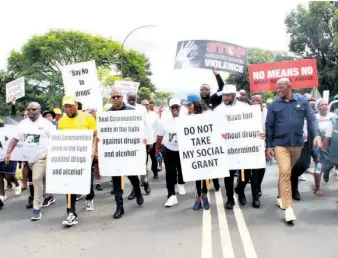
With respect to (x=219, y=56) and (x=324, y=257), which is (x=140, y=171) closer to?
(x=324, y=257)

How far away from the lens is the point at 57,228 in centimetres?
576

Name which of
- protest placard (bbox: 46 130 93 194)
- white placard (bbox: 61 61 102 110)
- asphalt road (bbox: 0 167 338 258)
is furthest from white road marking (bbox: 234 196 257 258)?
white placard (bbox: 61 61 102 110)

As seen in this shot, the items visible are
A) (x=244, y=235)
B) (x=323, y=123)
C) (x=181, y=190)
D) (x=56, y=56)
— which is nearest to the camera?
(x=244, y=235)

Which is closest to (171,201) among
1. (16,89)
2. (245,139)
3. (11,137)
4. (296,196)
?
(245,139)

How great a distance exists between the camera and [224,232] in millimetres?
5199

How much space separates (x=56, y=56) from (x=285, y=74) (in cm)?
3987

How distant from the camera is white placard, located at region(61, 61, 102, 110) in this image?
864 centimetres

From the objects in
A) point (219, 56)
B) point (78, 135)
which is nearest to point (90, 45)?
point (219, 56)

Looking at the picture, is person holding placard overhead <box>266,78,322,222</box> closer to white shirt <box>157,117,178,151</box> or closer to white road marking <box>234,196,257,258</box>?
white road marking <box>234,196,257,258</box>

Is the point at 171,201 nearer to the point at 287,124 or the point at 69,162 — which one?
the point at 69,162

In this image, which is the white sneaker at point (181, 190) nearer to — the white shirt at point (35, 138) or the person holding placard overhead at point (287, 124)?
the person holding placard overhead at point (287, 124)

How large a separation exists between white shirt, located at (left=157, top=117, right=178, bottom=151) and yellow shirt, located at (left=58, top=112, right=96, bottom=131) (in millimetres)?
1252

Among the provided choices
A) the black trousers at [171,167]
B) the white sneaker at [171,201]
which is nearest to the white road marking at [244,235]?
the white sneaker at [171,201]

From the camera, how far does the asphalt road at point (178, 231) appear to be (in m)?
4.60
